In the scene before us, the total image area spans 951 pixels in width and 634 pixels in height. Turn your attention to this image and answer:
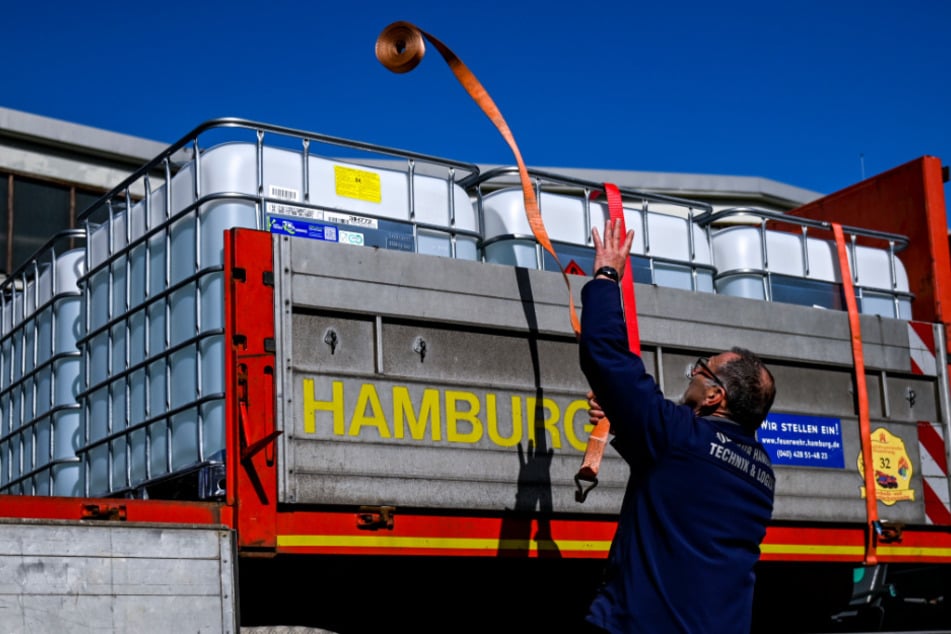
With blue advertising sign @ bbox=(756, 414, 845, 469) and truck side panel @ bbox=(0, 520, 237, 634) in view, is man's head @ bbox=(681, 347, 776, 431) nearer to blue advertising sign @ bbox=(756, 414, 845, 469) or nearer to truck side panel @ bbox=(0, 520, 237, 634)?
truck side panel @ bbox=(0, 520, 237, 634)

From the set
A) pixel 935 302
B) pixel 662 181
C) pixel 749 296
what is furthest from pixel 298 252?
pixel 662 181

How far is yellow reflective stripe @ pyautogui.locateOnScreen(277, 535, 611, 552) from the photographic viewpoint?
489 cm

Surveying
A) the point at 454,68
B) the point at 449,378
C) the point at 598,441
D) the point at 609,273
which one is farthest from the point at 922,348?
the point at 609,273

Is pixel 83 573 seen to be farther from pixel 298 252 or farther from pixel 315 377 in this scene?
pixel 298 252

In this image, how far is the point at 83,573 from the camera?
14.1 ft

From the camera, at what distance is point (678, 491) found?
3299mm

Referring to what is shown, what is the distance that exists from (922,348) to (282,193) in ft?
11.8

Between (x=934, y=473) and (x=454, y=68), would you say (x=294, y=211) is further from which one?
(x=934, y=473)

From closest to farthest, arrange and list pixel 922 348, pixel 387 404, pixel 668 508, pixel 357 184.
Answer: pixel 668 508 → pixel 387 404 → pixel 357 184 → pixel 922 348

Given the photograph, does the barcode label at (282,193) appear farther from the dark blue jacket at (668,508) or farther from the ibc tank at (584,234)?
the dark blue jacket at (668,508)

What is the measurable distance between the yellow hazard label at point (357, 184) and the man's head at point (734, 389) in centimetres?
257

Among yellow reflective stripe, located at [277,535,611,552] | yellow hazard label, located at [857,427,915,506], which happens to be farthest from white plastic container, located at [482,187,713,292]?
yellow reflective stripe, located at [277,535,611,552]

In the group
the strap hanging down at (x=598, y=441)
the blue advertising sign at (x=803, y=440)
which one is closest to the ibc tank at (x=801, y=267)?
the blue advertising sign at (x=803, y=440)

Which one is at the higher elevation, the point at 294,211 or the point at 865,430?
the point at 294,211
